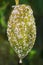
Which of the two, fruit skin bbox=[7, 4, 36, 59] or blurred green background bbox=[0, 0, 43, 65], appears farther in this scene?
blurred green background bbox=[0, 0, 43, 65]

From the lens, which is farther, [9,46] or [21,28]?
[9,46]

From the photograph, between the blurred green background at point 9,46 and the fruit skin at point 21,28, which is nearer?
the fruit skin at point 21,28

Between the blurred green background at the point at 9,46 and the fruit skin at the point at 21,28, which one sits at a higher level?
the fruit skin at the point at 21,28

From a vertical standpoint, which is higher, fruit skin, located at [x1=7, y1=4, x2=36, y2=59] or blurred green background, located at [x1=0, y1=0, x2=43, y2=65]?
fruit skin, located at [x1=7, y1=4, x2=36, y2=59]

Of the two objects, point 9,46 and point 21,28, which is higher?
point 21,28
